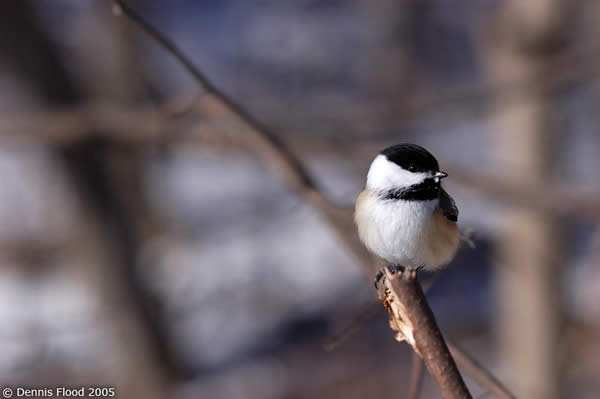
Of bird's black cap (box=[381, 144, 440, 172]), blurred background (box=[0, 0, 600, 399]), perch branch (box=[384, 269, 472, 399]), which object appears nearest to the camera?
perch branch (box=[384, 269, 472, 399])

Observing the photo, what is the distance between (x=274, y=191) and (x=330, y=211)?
3.14m

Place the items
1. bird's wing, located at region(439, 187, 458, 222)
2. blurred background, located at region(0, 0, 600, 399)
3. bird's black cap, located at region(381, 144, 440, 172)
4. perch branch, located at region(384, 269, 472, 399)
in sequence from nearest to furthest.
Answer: perch branch, located at region(384, 269, 472, 399)
bird's black cap, located at region(381, 144, 440, 172)
bird's wing, located at region(439, 187, 458, 222)
blurred background, located at region(0, 0, 600, 399)

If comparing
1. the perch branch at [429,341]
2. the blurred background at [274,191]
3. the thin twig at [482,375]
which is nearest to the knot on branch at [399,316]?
the perch branch at [429,341]

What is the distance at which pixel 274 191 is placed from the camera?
4492 millimetres

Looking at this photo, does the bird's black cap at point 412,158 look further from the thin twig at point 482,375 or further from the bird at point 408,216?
the thin twig at point 482,375

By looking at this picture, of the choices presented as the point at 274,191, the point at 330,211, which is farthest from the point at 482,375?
the point at 274,191

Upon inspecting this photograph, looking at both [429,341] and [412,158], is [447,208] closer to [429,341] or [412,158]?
[412,158]

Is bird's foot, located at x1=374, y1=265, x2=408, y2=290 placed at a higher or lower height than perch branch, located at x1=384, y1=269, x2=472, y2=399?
higher

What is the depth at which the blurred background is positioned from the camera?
2738mm

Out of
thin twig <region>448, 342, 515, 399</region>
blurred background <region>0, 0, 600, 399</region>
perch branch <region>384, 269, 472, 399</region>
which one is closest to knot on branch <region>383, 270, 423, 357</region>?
perch branch <region>384, 269, 472, 399</region>

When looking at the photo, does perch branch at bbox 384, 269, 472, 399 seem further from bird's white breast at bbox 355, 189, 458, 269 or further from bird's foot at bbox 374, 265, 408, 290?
bird's white breast at bbox 355, 189, 458, 269

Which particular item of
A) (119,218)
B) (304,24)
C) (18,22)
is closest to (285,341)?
(119,218)

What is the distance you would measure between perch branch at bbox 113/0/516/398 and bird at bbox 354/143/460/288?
17 cm

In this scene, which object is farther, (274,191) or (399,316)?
(274,191)
